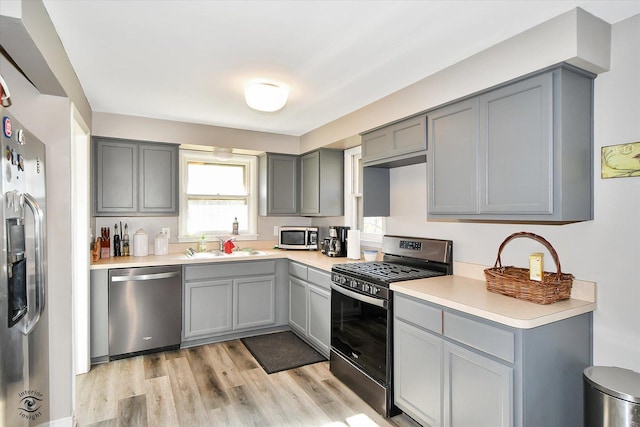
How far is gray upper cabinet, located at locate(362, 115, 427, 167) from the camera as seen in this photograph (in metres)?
2.65

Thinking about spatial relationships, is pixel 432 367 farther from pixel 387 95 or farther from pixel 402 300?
pixel 387 95

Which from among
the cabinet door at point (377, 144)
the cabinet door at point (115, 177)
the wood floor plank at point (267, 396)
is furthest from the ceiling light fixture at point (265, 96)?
the wood floor plank at point (267, 396)

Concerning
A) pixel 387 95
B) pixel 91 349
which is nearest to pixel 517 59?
pixel 387 95

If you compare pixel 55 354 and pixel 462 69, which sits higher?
pixel 462 69

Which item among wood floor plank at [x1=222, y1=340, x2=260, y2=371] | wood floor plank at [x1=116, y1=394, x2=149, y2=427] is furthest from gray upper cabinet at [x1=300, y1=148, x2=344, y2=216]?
wood floor plank at [x1=116, y1=394, x2=149, y2=427]

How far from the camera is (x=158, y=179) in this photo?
12.6 ft

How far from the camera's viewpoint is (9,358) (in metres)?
1.59

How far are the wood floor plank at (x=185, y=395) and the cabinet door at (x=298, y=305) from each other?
1169 mm

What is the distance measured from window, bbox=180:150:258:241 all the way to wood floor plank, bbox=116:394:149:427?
6.33 feet

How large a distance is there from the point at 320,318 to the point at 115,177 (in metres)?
2.54

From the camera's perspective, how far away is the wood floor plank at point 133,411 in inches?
93.1

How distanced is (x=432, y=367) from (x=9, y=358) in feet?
7.10

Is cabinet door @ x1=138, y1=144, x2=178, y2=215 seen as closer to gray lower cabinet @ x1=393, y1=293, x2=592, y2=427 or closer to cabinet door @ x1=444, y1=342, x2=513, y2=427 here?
gray lower cabinet @ x1=393, y1=293, x2=592, y2=427

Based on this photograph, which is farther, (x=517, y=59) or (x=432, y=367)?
(x=432, y=367)
